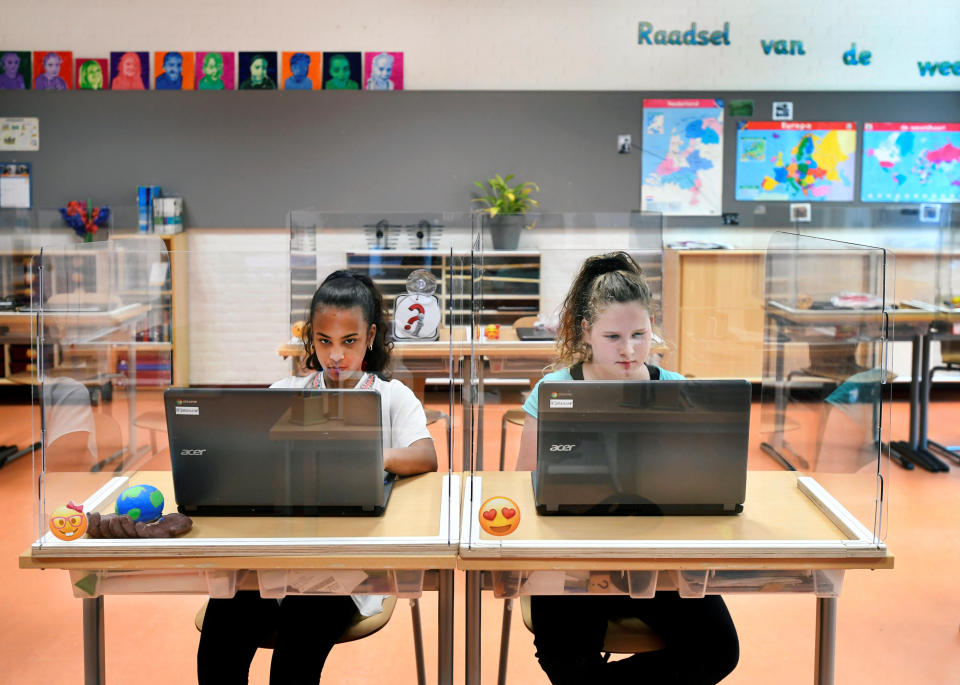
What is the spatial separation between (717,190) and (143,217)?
3.53 meters

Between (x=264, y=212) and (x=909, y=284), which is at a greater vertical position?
(x=264, y=212)

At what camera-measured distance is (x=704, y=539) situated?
169cm

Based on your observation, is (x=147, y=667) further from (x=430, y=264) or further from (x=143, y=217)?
(x=143, y=217)

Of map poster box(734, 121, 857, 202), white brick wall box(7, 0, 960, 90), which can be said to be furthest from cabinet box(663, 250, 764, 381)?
white brick wall box(7, 0, 960, 90)

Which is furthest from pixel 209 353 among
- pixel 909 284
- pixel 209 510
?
pixel 909 284

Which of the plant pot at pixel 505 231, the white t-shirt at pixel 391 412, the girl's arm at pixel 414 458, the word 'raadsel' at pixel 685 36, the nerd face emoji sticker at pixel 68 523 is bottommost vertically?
the nerd face emoji sticker at pixel 68 523

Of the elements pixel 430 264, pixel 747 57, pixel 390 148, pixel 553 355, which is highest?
pixel 747 57

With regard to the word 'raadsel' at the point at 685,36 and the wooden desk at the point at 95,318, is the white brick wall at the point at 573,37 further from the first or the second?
the wooden desk at the point at 95,318

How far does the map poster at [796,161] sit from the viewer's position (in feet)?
19.8

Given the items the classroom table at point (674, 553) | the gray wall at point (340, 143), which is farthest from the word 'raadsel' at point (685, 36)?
the classroom table at point (674, 553)

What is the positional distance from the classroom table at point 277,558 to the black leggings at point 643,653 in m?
0.21

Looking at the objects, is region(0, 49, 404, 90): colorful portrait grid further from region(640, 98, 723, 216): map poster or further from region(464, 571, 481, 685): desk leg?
region(464, 571, 481, 685): desk leg

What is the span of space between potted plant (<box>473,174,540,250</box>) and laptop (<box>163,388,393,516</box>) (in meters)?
4.09

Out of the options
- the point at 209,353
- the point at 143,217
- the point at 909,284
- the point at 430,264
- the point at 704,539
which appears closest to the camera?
the point at 704,539
